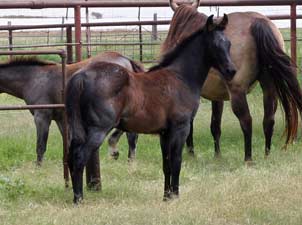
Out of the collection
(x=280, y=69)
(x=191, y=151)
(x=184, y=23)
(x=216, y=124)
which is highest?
(x=184, y=23)

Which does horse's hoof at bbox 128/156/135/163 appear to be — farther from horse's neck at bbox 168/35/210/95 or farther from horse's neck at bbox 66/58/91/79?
horse's neck at bbox 168/35/210/95

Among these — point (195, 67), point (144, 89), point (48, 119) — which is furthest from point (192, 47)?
point (48, 119)

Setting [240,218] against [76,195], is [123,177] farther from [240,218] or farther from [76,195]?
[240,218]

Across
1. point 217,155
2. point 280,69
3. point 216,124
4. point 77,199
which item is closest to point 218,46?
point 77,199

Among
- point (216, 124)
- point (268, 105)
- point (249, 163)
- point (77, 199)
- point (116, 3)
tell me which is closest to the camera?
point (77, 199)

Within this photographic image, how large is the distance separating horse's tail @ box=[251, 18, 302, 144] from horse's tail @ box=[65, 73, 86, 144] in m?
3.31

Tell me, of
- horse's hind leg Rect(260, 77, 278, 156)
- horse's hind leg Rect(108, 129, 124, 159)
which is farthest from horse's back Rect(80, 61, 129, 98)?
horse's hind leg Rect(260, 77, 278, 156)

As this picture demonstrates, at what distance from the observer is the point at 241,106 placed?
9508 millimetres

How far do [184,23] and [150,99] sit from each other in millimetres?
1250

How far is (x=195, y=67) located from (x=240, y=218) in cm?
184

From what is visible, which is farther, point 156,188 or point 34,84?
point 34,84

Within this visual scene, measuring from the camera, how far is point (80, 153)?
6.92m

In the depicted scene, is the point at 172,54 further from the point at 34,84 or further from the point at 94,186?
the point at 34,84

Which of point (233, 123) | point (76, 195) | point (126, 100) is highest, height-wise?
point (126, 100)
